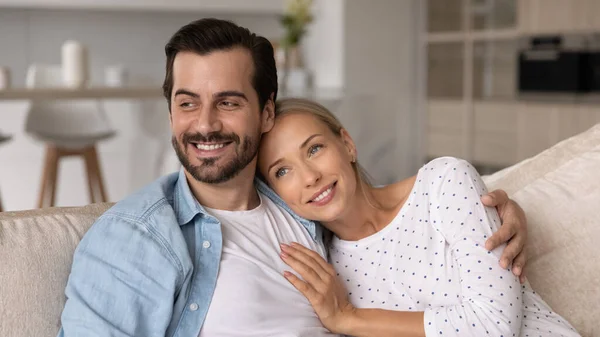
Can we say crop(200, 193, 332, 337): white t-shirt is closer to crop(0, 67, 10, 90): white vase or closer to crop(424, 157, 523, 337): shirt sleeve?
crop(424, 157, 523, 337): shirt sleeve

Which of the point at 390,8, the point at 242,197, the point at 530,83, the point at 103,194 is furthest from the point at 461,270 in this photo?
the point at 390,8

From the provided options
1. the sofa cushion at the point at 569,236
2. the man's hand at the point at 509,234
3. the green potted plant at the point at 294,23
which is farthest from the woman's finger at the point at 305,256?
the green potted plant at the point at 294,23

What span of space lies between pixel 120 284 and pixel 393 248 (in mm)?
586

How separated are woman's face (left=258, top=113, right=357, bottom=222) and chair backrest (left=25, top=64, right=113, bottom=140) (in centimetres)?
365

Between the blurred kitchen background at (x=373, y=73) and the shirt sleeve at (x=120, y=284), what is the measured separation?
3480 millimetres

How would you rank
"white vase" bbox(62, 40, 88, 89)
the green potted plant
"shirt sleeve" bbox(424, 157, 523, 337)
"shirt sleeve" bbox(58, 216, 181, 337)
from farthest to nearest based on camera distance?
the green potted plant < "white vase" bbox(62, 40, 88, 89) < "shirt sleeve" bbox(424, 157, 523, 337) < "shirt sleeve" bbox(58, 216, 181, 337)

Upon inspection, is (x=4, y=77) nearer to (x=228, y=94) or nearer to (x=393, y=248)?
(x=228, y=94)

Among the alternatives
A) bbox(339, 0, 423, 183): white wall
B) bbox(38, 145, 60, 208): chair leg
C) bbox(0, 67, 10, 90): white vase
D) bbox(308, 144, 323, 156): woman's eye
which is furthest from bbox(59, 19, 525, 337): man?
bbox(339, 0, 423, 183): white wall

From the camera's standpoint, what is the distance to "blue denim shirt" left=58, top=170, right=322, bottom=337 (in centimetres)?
137

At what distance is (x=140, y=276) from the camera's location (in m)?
1.41

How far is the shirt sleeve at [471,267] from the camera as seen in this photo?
1466mm

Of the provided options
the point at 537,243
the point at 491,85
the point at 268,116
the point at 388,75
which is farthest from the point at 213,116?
the point at 388,75

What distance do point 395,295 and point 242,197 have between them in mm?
376

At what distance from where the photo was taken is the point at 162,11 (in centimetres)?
671
